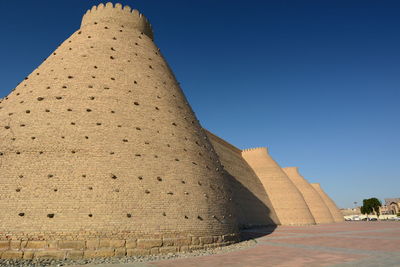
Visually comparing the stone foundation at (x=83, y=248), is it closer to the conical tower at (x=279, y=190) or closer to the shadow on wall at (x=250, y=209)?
the shadow on wall at (x=250, y=209)

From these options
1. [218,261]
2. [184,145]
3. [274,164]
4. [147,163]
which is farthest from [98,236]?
[274,164]

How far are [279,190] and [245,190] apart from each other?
733 centimetres

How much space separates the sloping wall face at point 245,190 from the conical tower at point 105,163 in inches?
658

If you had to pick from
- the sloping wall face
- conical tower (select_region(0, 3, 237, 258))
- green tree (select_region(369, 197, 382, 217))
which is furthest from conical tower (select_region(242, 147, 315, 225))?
green tree (select_region(369, 197, 382, 217))

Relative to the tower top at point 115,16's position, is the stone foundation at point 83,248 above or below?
below

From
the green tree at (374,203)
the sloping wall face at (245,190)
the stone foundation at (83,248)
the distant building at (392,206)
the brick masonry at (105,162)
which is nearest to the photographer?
the stone foundation at (83,248)

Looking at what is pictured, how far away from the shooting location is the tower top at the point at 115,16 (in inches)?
697

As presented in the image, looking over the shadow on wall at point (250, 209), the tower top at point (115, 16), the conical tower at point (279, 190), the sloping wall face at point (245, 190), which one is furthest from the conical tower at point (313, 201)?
the tower top at point (115, 16)

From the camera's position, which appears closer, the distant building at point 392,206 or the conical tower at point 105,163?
Result: the conical tower at point 105,163

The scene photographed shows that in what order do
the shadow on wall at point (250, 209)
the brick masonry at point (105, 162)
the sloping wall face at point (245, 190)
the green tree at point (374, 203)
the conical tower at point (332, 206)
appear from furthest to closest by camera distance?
the green tree at point (374, 203), the conical tower at point (332, 206), the sloping wall face at point (245, 190), the shadow on wall at point (250, 209), the brick masonry at point (105, 162)

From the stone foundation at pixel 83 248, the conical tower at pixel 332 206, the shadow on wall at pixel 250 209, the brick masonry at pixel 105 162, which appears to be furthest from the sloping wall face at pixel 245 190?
the conical tower at pixel 332 206

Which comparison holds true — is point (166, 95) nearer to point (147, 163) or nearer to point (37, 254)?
point (147, 163)

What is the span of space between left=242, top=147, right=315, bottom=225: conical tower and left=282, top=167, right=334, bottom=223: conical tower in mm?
6739

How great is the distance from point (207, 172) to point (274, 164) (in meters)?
30.7
